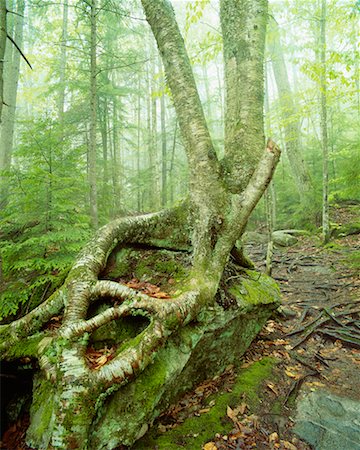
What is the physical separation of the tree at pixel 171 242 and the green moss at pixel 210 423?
728 mm

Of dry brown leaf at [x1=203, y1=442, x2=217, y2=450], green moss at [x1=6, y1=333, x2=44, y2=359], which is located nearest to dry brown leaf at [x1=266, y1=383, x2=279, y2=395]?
dry brown leaf at [x1=203, y1=442, x2=217, y2=450]

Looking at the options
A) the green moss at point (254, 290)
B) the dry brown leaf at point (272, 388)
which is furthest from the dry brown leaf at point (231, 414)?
the green moss at point (254, 290)

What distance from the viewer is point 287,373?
3.85 metres

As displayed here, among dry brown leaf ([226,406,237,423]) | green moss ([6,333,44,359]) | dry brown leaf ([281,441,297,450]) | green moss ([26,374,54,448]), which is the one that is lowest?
dry brown leaf ([281,441,297,450])

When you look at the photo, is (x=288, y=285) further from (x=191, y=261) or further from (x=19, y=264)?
(x=19, y=264)

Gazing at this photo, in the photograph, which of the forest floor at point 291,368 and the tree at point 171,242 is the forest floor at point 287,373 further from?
the tree at point 171,242

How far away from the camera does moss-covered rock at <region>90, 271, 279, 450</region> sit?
2.44 metres

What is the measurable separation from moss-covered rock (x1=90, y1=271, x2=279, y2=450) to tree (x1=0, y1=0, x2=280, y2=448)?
7.1 inches

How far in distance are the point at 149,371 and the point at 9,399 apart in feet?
5.40

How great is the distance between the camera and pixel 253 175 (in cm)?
394

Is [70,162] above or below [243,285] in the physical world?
above

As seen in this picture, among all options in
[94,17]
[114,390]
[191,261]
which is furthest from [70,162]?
[114,390]

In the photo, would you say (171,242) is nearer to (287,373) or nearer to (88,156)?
(287,373)

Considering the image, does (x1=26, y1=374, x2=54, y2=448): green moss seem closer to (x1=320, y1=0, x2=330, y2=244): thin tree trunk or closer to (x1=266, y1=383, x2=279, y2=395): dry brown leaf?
(x1=266, y1=383, x2=279, y2=395): dry brown leaf
